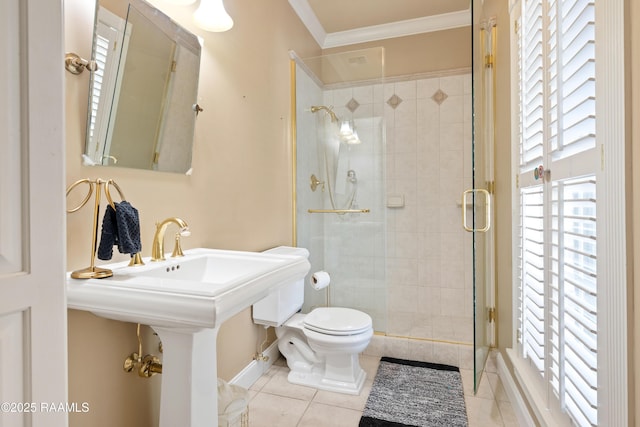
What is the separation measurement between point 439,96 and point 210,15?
2.16m

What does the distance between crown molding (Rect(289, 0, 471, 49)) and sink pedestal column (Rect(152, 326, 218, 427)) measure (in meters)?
2.57

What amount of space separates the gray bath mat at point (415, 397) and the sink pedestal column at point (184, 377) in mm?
1017

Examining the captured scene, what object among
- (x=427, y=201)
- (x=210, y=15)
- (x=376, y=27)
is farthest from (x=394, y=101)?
(x=210, y=15)

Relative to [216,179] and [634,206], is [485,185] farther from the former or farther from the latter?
[216,179]

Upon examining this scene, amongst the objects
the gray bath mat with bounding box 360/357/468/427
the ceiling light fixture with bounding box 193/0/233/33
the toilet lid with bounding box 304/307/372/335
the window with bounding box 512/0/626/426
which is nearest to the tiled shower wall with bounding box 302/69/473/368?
the gray bath mat with bounding box 360/357/468/427

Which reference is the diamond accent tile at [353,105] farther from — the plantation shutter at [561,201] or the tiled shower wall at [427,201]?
the plantation shutter at [561,201]

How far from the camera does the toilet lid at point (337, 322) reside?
202 centimetres

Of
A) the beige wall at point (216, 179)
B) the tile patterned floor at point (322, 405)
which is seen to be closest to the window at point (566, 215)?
the tile patterned floor at point (322, 405)

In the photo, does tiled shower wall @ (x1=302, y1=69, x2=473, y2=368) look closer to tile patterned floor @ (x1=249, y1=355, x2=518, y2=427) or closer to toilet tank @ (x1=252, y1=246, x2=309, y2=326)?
tile patterned floor @ (x1=249, y1=355, x2=518, y2=427)

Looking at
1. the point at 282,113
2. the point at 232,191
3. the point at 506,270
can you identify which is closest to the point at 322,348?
the point at 232,191

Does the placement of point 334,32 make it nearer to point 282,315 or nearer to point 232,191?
point 232,191

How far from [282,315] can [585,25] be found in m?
1.95

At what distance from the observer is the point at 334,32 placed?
3195 millimetres

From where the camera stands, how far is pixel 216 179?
177 cm
